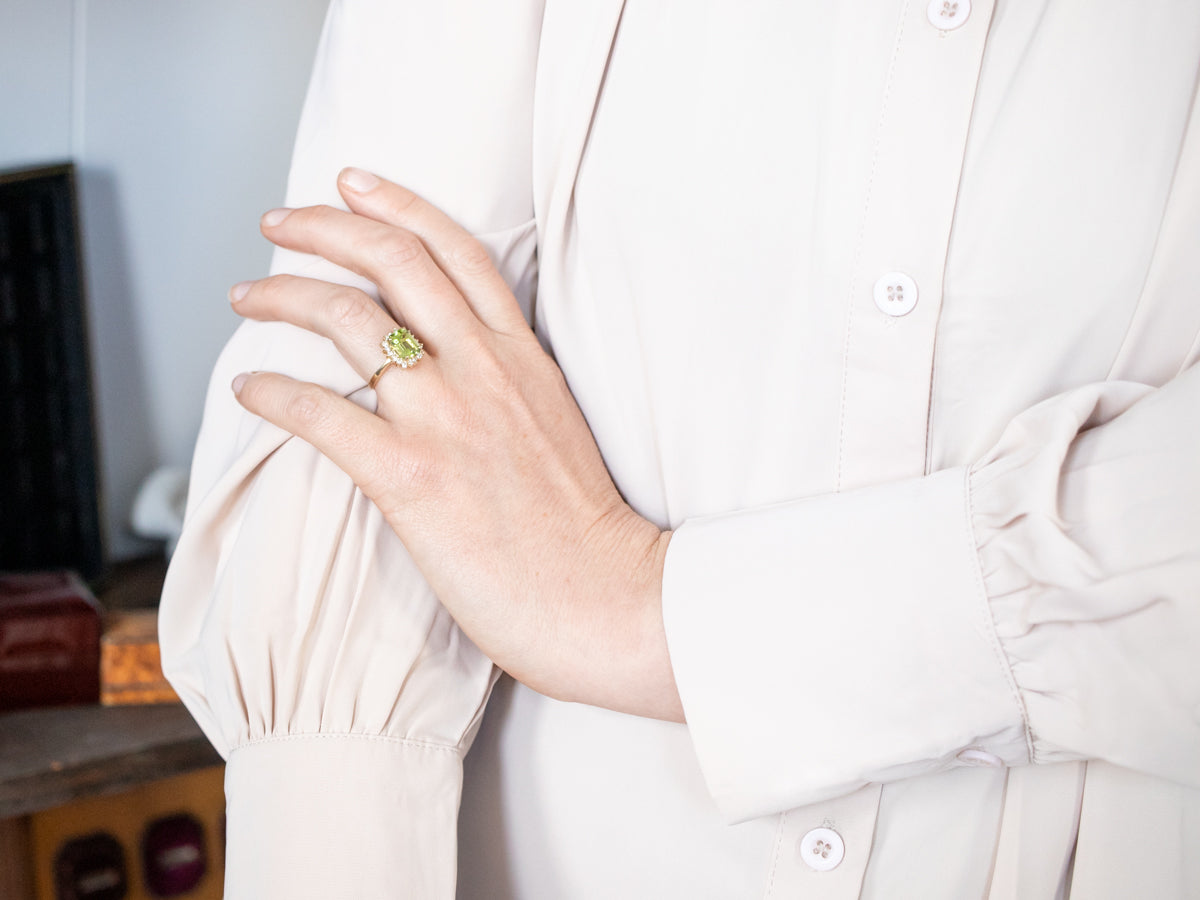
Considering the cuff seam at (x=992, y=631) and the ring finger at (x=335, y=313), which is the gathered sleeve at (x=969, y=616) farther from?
the ring finger at (x=335, y=313)

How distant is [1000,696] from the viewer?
0.55 m

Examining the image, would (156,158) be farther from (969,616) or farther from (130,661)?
(969,616)

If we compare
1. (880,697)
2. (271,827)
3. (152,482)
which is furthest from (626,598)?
(152,482)

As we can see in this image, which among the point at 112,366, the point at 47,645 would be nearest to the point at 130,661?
the point at 47,645

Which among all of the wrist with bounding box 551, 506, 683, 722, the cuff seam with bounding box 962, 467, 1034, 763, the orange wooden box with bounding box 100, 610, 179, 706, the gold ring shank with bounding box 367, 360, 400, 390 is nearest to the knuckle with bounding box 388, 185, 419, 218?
the gold ring shank with bounding box 367, 360, 400, 390

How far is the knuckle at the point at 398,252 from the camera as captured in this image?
64 centimetres

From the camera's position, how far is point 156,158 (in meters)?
1.52

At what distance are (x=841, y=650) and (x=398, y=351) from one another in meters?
0.33

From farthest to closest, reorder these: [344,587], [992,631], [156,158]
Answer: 1. [156,158]
2. [344,587]
3. [992,631]

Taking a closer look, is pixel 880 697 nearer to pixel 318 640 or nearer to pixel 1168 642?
pixel 1168 642

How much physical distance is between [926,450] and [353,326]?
379 millimetres

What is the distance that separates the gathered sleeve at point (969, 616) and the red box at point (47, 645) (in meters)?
0.93

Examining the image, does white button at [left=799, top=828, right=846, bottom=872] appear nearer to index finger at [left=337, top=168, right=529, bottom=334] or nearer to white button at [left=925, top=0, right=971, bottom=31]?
index finger at [left=337, top=168, right=529, bottom=334]

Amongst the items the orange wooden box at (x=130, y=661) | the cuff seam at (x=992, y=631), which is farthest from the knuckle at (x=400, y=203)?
the orange wooden box at (x=130, y=661)
